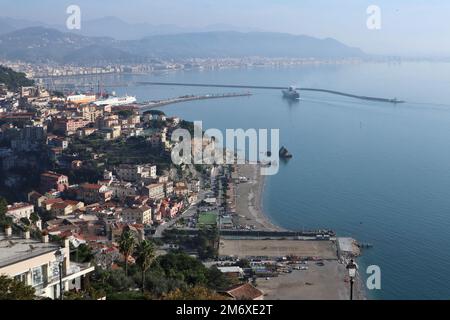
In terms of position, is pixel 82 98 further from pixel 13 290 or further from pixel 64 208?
pixel 13 290

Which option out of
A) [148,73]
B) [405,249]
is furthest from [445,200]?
[148,73]

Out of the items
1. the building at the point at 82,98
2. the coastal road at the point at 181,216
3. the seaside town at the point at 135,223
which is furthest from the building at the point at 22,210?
the building at the point at 82,98

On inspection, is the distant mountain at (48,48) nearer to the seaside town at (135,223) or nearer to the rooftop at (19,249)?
Answer: the seaside town at (135,223)

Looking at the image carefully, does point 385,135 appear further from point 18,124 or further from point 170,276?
point 170,276

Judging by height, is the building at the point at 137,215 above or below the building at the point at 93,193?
below

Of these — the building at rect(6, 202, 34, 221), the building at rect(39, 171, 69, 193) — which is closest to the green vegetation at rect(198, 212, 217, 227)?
the building at rect(6, 202, 34, 221)

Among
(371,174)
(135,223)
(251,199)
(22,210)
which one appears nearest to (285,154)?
(371,174)
